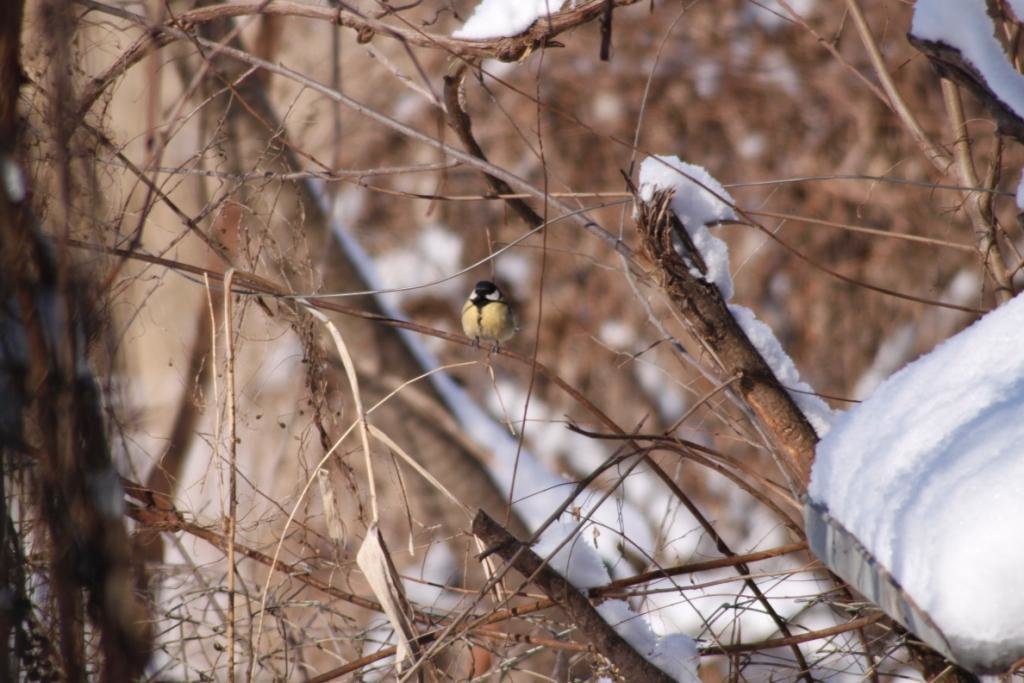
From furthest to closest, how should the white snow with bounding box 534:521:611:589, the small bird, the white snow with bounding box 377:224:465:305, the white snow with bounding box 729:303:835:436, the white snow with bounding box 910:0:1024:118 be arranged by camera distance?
the white snow with bounding box 377:224:465:305 < the small bird < the white snow with bounding box 729:303:835:436 < the white snow with bounding box 534:521:611:589 < the white snow with bounding box 910:0:1024:118

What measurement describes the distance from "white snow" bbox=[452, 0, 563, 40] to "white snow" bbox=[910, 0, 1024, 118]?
717 millimetres

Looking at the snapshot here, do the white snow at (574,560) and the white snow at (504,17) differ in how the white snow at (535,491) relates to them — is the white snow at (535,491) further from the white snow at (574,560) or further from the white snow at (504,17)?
the white snow at (504,17)

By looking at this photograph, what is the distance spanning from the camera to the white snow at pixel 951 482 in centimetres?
127

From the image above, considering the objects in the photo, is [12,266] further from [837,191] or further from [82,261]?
[837,191]

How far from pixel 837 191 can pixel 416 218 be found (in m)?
2.58

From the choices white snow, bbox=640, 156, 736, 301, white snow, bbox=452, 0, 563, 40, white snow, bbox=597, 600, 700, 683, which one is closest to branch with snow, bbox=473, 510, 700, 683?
white snow, bbox=597, 600, 700, 683

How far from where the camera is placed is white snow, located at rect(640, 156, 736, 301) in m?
2.22

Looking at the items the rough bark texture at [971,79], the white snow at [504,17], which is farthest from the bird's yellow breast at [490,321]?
the rough bark texture at [971,79]

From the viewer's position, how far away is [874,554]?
144 cm

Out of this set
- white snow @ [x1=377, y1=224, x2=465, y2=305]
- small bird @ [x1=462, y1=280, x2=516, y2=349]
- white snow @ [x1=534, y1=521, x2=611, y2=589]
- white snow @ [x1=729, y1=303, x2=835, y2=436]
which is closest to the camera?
white snow @ [x1=534, y1=521, x2=611, y2=589]

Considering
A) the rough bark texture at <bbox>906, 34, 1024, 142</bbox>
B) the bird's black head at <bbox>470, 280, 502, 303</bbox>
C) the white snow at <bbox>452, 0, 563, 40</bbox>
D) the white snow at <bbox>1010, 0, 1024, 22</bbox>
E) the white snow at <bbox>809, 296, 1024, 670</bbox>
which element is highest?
the bird's black head at <bbox>470, 280, 502, 303</bbox>

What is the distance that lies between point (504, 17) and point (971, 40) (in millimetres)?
929

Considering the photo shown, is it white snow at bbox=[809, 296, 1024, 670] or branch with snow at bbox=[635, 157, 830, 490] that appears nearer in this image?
white snow at bbox=[809, 296, 1024, 670]

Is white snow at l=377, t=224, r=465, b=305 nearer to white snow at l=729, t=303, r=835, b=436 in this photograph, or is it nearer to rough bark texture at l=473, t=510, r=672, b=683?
white snow at l=729, t=303, r=835, b=436
